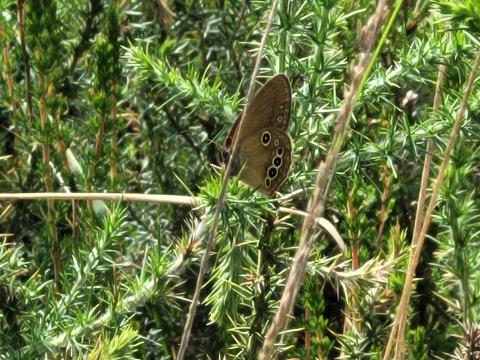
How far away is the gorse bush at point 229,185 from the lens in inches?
80.6

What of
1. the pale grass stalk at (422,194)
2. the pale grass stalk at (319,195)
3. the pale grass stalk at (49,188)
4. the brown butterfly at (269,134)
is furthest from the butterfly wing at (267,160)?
the pale grass stalk at (49,188)

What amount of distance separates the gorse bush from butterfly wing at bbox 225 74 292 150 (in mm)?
124

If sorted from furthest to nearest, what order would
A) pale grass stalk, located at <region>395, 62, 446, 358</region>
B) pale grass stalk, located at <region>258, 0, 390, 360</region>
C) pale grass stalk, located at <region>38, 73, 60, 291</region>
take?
pale grass stalk, located at <region>38, 73, 60, 291</region>
pale grass stalk, located at <region>395, 62, 446, 358</region>
pale grass stalk, located at <region>258, 0, 390, 360</region>

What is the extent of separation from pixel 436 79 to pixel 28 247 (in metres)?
1.38

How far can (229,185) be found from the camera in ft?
6.42

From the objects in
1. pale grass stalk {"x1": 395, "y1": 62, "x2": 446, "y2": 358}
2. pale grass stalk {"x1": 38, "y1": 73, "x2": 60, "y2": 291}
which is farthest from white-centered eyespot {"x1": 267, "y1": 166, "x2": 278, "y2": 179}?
pale grass stalk {"x1": 38, "y1": 73, "x2": 60, "y2": 291}

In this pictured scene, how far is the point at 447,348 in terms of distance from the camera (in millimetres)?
2561

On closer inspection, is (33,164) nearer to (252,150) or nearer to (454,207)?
(252,150)

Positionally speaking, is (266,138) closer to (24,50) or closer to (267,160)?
(267,160)

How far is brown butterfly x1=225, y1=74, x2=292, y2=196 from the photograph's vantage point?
194 cm

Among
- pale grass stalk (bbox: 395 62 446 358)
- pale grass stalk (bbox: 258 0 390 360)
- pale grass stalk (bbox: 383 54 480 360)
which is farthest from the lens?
pale grass stalk (bbox: 395 62 446 358)

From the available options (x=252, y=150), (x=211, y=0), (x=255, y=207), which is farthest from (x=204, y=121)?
(x=211, y=0)

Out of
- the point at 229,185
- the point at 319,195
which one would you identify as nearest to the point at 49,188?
the point at 229,185

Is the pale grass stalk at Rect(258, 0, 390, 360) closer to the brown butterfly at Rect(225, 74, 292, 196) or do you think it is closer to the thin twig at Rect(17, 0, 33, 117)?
the brown butterfly at Rect(225, 74, 292, 196)
